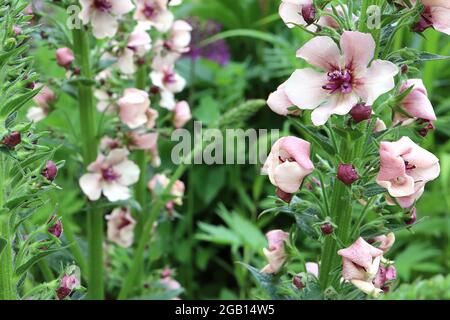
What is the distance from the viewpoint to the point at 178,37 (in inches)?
77.7

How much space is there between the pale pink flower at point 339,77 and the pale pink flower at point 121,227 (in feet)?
2.83

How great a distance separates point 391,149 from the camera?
3.91 ft

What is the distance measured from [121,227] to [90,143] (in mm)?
275

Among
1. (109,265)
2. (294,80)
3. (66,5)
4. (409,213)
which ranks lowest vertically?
(109,265)

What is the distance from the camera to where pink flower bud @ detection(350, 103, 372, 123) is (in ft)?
3.83

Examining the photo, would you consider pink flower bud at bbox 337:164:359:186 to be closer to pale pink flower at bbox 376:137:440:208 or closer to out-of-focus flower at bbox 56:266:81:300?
pale pink flower at bbox 376:137:440:208

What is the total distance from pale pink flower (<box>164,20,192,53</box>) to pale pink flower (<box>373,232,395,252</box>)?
2.70ft

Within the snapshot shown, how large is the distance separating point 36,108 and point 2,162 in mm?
711

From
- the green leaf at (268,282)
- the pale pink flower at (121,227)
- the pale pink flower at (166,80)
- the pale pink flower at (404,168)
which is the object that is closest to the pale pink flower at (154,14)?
the pale pink flower at (166,80)

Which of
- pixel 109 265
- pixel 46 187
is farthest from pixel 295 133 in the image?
pixel 46 187

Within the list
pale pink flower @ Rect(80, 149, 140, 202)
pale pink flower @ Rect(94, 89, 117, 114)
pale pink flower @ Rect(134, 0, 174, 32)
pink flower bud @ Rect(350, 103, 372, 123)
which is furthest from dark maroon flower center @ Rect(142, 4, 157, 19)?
pink flower bud @ Rect(350, 103, 372, 123)

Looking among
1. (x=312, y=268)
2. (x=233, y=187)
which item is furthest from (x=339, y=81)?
(x=233, y=187)

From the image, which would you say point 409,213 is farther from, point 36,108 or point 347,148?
point 36,108

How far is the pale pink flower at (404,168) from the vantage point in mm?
1183
